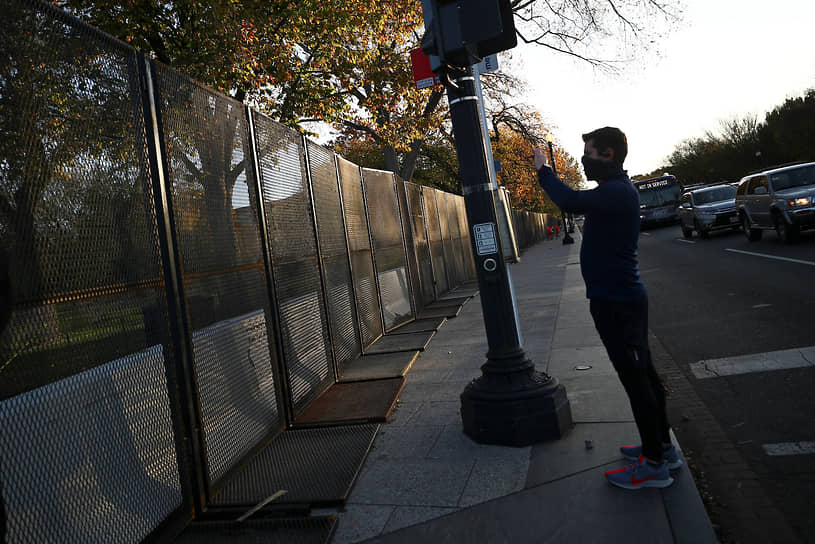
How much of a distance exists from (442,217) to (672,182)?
84.9 ft

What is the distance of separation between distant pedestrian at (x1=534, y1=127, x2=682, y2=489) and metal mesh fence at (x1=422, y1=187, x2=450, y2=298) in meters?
10.3

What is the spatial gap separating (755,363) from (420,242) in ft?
26.5

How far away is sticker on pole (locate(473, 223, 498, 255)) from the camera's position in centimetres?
436

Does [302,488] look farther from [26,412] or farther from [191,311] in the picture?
[26,412]

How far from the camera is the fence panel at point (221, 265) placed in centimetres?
383

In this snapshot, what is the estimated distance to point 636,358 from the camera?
3.33 m

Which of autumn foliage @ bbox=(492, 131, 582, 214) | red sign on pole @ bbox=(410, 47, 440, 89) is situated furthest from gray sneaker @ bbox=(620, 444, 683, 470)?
autumn foliage @ bbox=(492, 131, 582, 214)

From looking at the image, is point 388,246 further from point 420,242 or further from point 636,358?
point 636,358

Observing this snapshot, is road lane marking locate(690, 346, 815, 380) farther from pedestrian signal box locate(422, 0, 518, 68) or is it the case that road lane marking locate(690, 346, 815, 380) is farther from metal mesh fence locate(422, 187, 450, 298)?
metal mesh fence locate(422, 187, 450, 298)

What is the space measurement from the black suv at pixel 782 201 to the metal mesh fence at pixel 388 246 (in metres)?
9.72

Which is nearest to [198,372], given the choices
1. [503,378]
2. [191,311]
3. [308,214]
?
[191,311]

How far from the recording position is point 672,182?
37.2 metres

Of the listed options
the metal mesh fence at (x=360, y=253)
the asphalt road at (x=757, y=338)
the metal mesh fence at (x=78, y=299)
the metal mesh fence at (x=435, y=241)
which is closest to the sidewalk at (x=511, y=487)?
the asphalt road at (x=757, y=338)

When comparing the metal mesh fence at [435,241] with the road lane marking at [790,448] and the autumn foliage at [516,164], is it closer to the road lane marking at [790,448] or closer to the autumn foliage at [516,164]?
the road lane marking at [790,448]
